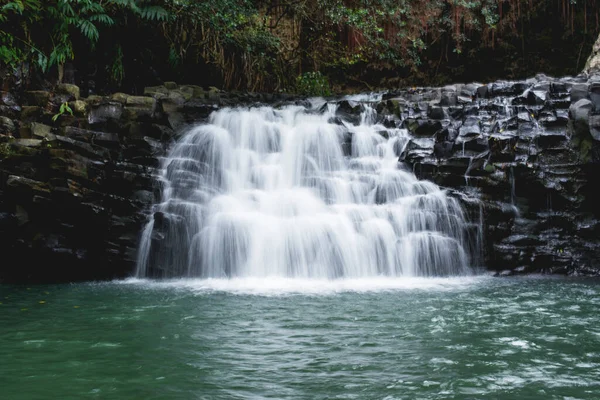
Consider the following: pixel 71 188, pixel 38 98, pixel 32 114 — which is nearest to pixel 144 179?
pixel 71 188

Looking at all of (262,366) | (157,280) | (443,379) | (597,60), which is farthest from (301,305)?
(597,60)

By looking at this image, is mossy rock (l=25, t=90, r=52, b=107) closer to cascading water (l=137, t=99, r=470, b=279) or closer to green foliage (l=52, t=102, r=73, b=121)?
green foliage (l=52, t=102, r=73, b=121)

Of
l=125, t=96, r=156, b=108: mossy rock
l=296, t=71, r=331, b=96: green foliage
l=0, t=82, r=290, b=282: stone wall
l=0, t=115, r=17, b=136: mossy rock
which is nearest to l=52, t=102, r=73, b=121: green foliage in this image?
l=0, t=82, r=290, b=282: stone wall

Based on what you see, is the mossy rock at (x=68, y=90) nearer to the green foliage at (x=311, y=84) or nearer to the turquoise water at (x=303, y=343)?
the turquoise water at (x=303, y=343)

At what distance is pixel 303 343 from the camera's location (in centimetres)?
439

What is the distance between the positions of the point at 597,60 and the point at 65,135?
38.6 feet

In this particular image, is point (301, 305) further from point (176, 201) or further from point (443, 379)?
point (176, 201)

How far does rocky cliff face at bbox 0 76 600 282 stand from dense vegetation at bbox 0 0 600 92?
1760mm

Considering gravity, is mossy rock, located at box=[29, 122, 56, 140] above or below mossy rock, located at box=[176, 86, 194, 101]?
below

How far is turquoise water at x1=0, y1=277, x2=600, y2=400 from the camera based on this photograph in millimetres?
3361

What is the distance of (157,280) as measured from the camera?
26.9 feet

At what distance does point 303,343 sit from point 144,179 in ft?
18.0

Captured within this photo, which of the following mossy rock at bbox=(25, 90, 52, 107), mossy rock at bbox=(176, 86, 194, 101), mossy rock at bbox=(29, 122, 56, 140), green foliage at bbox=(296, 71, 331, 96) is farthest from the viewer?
green foliage at bbox=(296, 71, 331, 96)

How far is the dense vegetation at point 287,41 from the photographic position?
34.7 ft
